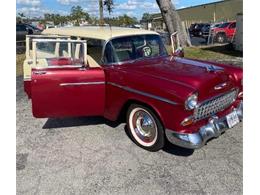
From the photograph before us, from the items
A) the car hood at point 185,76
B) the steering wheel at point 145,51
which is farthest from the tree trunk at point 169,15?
the car hood at point 185,76

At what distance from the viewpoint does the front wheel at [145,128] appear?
12.9 ft

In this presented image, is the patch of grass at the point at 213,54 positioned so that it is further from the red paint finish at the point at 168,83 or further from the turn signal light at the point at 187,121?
the turn signal light at the point at 187,121

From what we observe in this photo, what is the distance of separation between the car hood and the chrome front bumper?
39 centimetres

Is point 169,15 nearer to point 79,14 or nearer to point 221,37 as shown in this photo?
point 221,37

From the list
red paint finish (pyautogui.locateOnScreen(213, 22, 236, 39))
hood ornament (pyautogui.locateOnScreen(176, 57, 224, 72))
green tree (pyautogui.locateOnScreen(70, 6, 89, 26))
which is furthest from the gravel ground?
green tree (pyautogui.locateOnScreen(70, 6, 89, 26))

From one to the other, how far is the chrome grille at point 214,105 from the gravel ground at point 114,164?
575mm

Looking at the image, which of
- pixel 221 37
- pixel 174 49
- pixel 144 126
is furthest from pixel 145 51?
pixel 221 37

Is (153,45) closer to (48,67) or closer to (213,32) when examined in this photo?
(48,67)

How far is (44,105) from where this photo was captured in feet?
13.9

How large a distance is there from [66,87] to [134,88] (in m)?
1.02

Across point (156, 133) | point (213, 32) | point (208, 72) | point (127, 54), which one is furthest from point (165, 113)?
point (213, 32)

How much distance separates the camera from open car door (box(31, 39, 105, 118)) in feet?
13.7

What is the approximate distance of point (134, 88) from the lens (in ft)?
13.2

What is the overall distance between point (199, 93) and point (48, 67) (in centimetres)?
222
